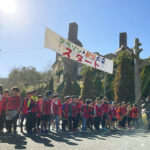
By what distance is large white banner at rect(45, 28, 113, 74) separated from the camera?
32.8 ft

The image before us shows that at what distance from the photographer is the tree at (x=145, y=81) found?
2428 cm

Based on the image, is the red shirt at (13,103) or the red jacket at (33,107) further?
the red jacket at (33,107)

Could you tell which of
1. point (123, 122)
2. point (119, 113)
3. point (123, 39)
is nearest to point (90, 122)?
point (119, 113)

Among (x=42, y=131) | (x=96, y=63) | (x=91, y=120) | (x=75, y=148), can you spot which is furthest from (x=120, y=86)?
(x=75, y=148)

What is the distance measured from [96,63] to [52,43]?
4608 millimetres

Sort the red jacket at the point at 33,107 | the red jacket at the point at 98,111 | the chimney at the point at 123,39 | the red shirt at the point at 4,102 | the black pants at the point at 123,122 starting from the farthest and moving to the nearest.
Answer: the chimney at the point at 123,39, the black pants at the point at 123,122, the red jacket at the point at 98,111, the red jacket at the point at 33,107, the red shirt at the point at 4,102

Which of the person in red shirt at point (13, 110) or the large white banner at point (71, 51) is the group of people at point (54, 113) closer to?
the person in red shirt at point (13, 110)

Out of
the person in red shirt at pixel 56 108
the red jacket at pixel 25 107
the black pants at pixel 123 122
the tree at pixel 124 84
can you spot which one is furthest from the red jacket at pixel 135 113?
the tree at pixel 124 84

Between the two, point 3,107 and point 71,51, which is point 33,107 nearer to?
point 3,107

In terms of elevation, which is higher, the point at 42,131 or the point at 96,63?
the point at 96,63

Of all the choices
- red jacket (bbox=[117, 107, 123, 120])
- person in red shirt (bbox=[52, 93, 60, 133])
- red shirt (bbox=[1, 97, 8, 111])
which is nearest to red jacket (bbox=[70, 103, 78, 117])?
person in red shirt (bbox=[52, 93, 60, 133])

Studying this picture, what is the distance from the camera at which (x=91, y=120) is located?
10.3 m

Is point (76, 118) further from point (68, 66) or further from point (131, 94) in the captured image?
point (68, 66)

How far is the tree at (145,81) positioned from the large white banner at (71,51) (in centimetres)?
1228
